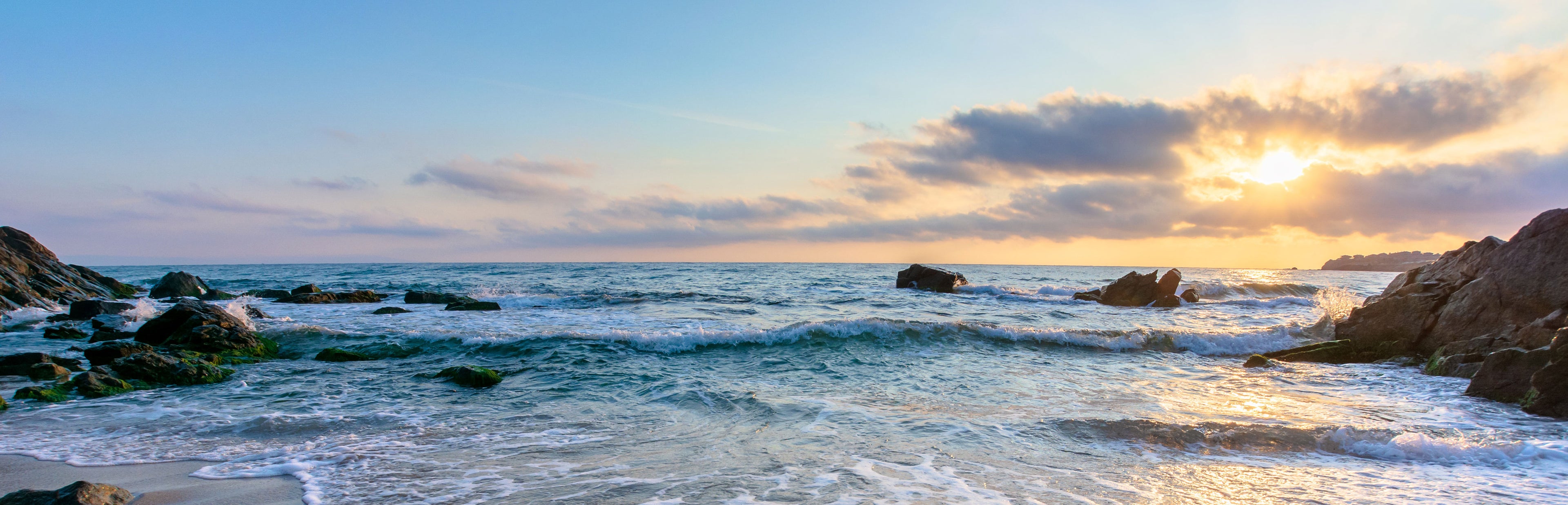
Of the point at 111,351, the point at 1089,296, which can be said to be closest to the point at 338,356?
the point at 111,351

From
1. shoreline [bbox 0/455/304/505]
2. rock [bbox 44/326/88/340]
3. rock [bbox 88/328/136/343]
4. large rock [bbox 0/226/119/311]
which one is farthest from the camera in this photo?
large rock [bbox 0/226/119/311]

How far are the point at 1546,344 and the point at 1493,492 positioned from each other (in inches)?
285

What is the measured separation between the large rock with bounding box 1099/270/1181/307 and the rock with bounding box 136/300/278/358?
31486 mm

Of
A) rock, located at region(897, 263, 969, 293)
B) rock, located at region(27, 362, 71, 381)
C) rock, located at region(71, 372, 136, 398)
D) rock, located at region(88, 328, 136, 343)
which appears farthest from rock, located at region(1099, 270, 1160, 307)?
rock, located at region(88, 328, 136, 343)

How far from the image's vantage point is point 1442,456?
22.1 ft

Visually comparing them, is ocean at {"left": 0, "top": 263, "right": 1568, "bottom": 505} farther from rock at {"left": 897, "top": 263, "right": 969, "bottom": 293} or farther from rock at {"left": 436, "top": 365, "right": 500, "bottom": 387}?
rock at {"left": 897, "top": 263, "right": 969, "bottom": 293}

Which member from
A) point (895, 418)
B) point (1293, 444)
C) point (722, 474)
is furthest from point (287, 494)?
point (1293, 444)

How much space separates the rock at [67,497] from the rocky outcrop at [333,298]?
26118 mm

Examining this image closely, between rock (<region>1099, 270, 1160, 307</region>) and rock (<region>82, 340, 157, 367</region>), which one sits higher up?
rock (<region>1099, 270, 1160, 307</region>)

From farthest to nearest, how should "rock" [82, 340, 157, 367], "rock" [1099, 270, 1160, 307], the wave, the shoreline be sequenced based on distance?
"rock" [1099, 270, 1160, 307]
"rock" [82, 340, 157, 367]
the wave
the shoreline

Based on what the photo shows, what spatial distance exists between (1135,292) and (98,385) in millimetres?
33898

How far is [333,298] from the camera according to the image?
2789 centimetres

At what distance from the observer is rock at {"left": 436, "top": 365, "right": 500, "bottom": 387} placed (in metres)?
10.6

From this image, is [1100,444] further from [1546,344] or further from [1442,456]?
[1546,344]
